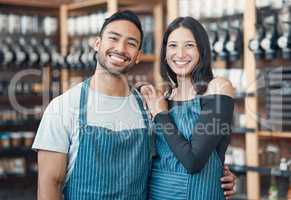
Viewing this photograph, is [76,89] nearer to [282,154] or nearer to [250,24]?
[250,24]

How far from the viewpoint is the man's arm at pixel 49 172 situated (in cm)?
169

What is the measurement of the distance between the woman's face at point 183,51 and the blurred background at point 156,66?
1.58 metres

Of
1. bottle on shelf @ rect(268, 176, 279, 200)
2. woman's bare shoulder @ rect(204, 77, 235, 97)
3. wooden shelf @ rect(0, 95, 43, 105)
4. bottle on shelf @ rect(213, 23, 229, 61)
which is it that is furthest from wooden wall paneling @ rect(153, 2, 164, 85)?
woman's bare shoulder @ rect(204, 77, 235, 97)

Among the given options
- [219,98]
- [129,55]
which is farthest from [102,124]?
[219,98]

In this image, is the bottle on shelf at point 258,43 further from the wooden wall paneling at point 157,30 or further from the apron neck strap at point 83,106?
the apron neck strap at point 83,106

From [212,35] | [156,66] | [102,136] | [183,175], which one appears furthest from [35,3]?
[183,175]

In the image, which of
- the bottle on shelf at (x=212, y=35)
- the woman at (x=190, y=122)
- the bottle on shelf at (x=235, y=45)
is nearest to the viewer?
the woman at (x=190, y=122)

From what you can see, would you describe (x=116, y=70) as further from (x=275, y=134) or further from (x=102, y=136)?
(x=275, y=134)

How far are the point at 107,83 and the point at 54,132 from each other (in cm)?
32

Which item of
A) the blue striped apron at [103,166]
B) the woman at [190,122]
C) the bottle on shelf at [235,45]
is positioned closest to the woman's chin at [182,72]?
the woman at [190,122]

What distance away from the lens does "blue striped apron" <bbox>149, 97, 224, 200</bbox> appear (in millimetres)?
1854

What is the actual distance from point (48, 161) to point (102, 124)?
26 centimetres

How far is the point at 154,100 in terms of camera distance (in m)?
1.95

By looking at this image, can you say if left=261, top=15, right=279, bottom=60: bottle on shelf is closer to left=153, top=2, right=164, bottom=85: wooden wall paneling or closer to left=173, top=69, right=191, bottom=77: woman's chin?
left=153, top=2, right=164, bottom=85: wooden wall paneling
